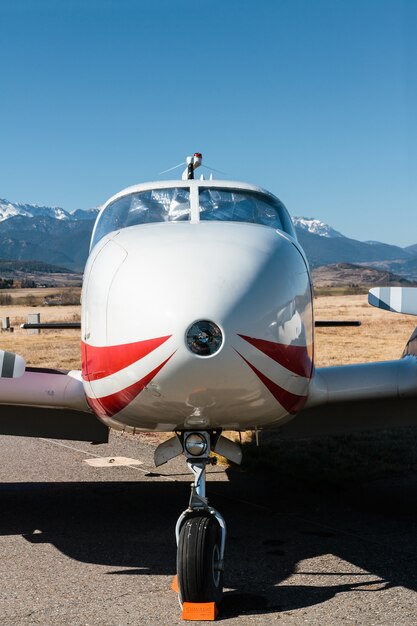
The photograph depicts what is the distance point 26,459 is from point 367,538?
5.89m

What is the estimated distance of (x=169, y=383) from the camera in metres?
4.91

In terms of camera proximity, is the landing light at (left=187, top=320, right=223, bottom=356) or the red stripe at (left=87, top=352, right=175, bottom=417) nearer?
the landing light at (left=187, top=320, right=223, bottom=356)

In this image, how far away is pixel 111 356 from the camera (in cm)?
531

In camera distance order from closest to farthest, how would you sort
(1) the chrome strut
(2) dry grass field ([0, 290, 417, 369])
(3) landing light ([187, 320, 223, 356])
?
(3) landing light ([187, 320, 223, 356]) → (1) the chrome strut → (2) dry grass field ([0, 290, 417, 369])

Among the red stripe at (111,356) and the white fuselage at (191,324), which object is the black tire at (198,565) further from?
the red stripe at (111,356)

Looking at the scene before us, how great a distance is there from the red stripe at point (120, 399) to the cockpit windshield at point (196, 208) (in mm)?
1710

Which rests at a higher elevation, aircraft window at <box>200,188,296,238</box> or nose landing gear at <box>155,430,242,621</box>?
aircraft window at <box>200,188,296,238</box>

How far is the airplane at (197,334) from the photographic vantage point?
15.9 ft

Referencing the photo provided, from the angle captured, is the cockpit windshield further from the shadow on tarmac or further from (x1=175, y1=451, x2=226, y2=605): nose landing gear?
the shadow on tarmac

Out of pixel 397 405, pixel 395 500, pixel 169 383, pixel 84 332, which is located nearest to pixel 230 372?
pixel 169 383

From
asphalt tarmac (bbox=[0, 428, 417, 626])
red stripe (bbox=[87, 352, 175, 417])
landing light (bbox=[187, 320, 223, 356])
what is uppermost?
landing light (bbox=[187, 320, 223, 356])

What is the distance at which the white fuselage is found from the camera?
4.84 m

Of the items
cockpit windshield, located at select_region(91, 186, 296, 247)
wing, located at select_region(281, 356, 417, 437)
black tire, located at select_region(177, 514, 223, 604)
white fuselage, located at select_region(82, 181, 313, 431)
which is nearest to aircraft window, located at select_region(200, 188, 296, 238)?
cockpit windshield, located at select_region(91, 186, 296, 247)

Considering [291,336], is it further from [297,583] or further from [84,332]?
[297,583]
